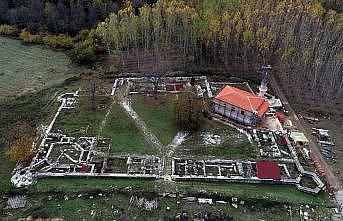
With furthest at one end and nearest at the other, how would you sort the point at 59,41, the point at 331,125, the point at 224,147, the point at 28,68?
the point at 59,41 < the point at 28,68 < the point at 331,125 < the point at 224,147

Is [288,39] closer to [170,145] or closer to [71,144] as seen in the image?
[170,145]

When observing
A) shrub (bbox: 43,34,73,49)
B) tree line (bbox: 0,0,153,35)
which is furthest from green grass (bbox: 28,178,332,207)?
tree line (bbox: 0,0,153,35)

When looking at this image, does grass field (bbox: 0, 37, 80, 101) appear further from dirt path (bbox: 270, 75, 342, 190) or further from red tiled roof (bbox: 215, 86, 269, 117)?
dirt path (bbox: 270, 75, 342, 190)

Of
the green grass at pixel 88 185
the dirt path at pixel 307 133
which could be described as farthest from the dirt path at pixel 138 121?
the dirt path at pixel 307 133

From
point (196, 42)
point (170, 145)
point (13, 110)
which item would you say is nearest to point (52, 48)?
point (13, 110)

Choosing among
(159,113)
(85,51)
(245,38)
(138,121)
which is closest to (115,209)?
(138,121)

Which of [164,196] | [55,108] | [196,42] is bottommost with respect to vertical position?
[164,196]

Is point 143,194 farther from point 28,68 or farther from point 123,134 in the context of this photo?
point 28,68
